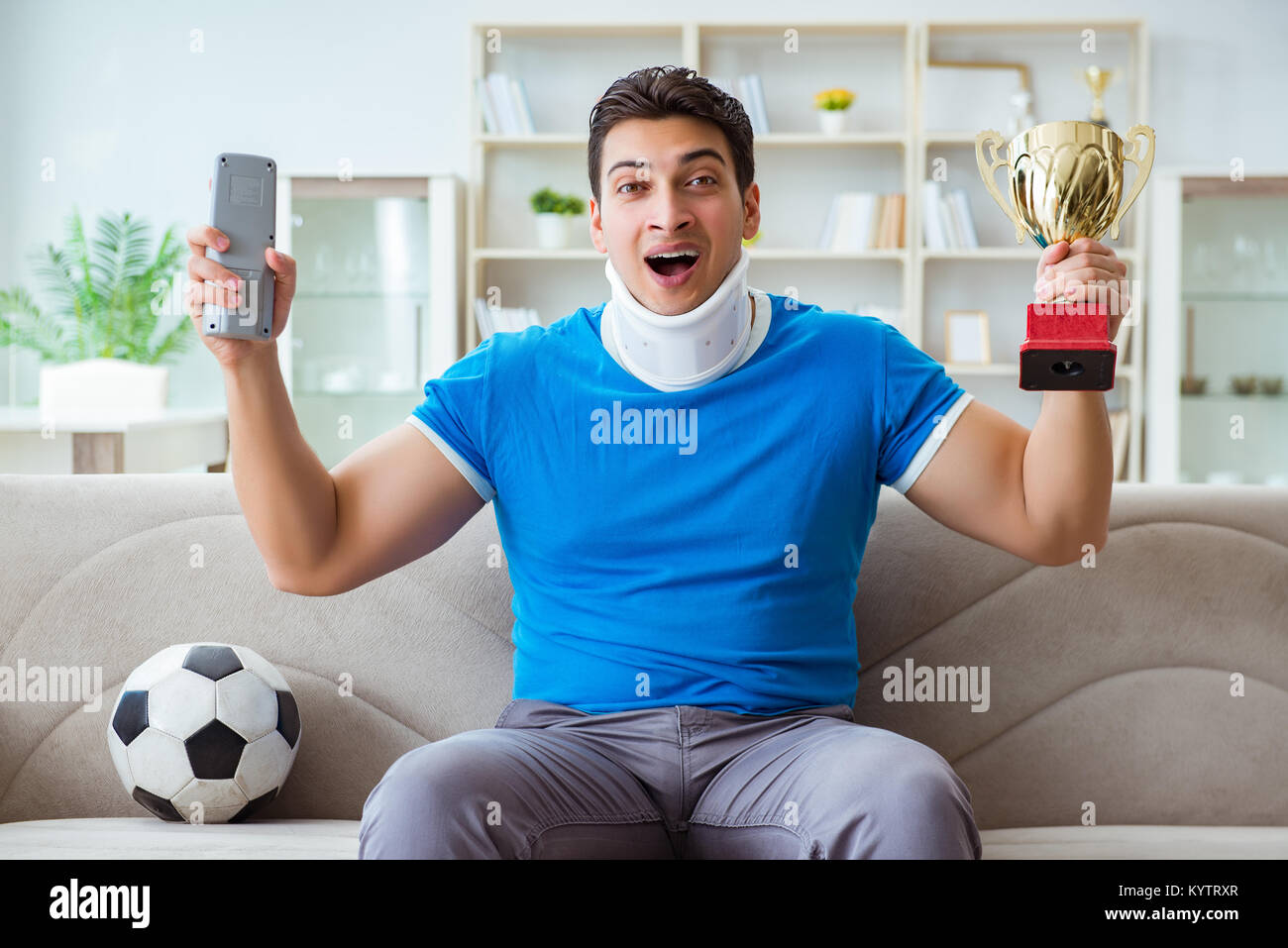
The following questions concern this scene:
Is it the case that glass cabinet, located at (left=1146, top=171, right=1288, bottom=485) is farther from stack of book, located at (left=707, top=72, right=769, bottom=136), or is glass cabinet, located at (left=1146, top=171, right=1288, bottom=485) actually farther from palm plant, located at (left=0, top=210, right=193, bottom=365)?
palm plant, located at (left=0, top=210, right=193, bottom=365)

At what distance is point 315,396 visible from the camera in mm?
4656

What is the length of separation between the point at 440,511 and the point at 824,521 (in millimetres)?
451

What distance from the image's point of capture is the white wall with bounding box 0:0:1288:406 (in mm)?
4676

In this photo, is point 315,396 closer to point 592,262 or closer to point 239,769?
point 592,262

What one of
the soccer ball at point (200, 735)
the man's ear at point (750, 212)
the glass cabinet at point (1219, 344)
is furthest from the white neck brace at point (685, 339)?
the glass cabinet at point (1219, 344)

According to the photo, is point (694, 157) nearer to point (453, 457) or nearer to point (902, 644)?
point (453, 457)

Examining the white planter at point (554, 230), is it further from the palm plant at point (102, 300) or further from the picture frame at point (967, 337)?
the picture frame at point (967, 337)

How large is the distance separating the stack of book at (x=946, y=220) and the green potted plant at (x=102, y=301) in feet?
9.77

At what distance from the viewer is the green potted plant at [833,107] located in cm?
455

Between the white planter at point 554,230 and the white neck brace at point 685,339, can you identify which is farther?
the white planter at point 554,230

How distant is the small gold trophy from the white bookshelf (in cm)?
330

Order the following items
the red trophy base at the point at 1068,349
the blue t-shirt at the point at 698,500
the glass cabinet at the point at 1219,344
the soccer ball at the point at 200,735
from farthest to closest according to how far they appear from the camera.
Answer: the glass cabinet at the point at 1219,344, the soccer ball at the point at 200,735, the blue t-shirt at the point at 698,500, the red trophy base at the point at 1068,349

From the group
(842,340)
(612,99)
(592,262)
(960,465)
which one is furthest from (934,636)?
(592,262)

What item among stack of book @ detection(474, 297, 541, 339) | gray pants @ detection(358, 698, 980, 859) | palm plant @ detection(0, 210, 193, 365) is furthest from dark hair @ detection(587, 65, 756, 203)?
palm plant @ detection(0, 210, 193, 365)
